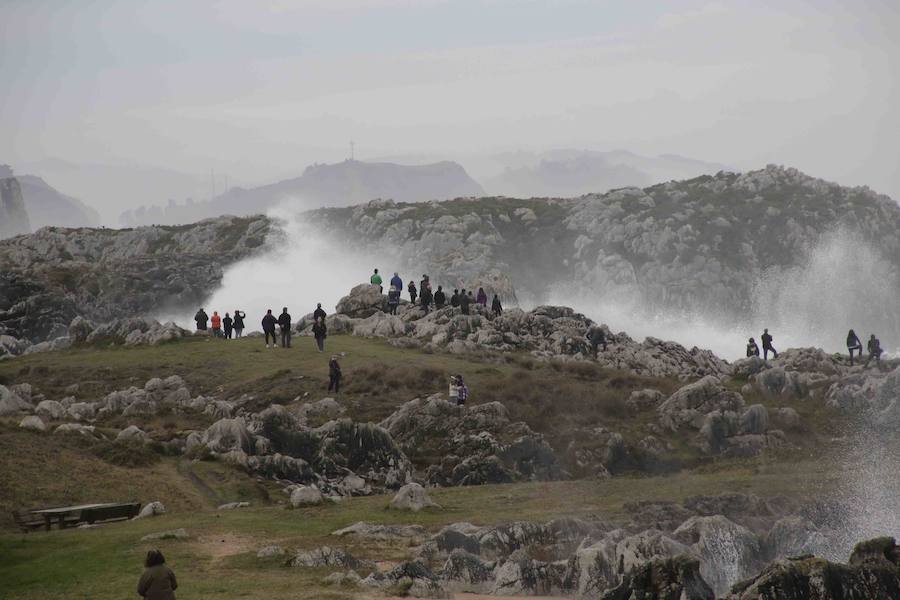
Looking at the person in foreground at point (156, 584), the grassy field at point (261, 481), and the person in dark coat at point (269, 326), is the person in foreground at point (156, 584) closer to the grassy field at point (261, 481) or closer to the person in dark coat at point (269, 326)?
the grassy field at point (261, 481)

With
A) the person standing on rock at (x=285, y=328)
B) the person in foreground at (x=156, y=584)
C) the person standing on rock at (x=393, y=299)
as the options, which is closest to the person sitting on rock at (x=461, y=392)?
the person standing on rock at (x=285, y=328)

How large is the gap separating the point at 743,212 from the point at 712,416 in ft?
258

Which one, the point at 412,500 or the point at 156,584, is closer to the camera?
the point at 156,584

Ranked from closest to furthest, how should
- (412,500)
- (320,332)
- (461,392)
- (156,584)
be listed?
(156,584)
(412,500)
(461,392)
(320,332)

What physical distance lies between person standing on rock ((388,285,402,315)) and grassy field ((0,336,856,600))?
21.1 ft

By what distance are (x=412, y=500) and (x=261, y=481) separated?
32.5 ft

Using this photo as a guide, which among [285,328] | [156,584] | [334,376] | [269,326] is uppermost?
[269,326]

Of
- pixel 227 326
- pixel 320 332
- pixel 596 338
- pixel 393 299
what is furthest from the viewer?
pixel 393 299

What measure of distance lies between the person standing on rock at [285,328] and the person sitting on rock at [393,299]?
36.5ft


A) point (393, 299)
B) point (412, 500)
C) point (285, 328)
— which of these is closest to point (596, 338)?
point (393, 299)

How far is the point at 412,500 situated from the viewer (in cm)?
3453

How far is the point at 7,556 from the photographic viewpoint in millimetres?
28266

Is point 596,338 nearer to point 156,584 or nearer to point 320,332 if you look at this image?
point 320,332

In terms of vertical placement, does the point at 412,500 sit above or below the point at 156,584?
below
